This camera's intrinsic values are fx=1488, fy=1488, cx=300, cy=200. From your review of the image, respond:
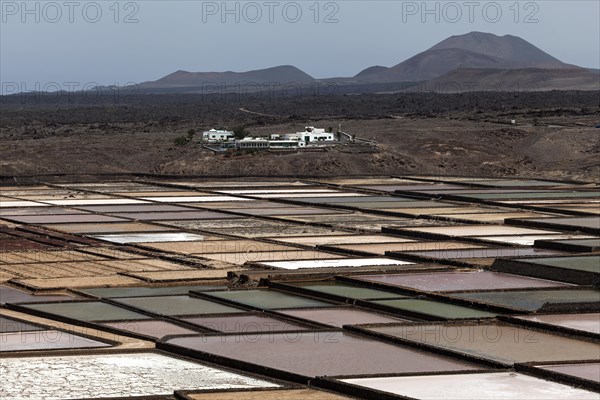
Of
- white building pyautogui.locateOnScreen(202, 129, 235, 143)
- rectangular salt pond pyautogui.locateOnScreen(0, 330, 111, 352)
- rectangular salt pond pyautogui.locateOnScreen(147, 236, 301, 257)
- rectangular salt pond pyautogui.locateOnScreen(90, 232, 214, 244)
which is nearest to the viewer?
rectangular salt pond pyautogui.locateOnScreen(0, 330, 111, 352)

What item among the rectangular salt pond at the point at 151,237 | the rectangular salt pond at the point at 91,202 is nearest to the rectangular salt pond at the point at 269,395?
the rectangular salt pond at the point at 151,237

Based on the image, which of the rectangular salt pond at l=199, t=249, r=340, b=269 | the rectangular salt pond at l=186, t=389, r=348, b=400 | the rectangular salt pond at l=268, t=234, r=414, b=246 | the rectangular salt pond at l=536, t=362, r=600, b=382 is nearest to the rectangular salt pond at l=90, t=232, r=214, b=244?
the rectangular salt pond at l=268, t=234, r=414, b=246

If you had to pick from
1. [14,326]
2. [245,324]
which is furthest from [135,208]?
[245,324]

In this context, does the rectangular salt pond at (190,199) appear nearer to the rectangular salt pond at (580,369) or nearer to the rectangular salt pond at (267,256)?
the rectangular salt pond at (267,256)

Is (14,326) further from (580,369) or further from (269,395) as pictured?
(580,369)

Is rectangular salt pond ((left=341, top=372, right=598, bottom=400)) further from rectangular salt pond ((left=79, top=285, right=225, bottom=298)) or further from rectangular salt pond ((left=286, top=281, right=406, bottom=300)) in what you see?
rectangular salt pond ((left=79, top=285, right=225, bottom=298))

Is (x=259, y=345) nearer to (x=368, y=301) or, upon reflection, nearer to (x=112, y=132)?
(x=368, y=301)
